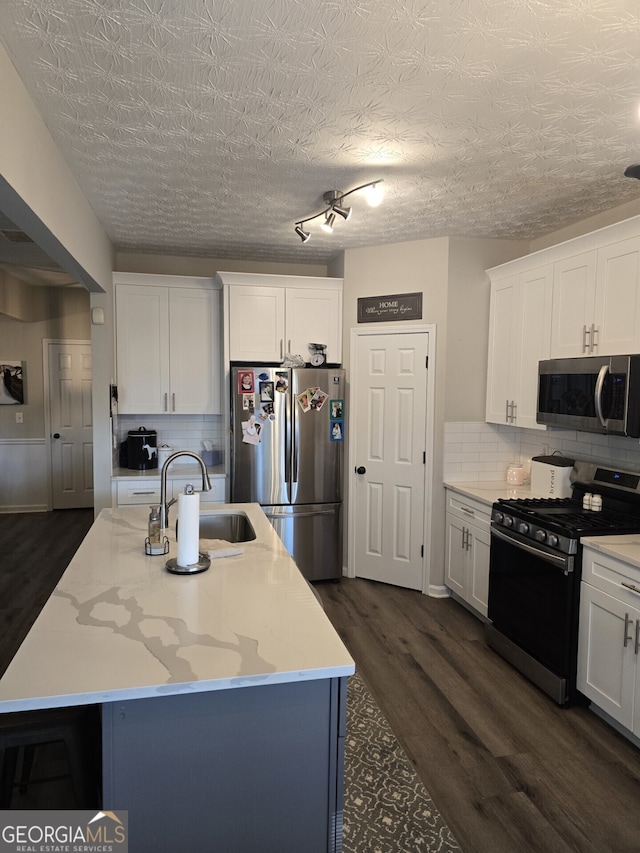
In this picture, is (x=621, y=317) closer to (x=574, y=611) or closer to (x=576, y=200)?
(x=576, y=200)

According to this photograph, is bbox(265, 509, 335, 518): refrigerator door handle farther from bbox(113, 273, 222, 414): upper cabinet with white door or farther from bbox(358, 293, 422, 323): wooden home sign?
bbox(358, 293, 422, 323): wooden home sign

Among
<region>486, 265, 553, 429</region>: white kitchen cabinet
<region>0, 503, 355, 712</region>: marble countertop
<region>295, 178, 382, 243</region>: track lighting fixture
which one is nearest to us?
<region>0, 503, 355, 712</region>: marble countertop

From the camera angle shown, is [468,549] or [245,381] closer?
[468,549]

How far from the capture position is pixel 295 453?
4.17 metres

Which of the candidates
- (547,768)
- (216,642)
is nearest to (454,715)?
(547,768)

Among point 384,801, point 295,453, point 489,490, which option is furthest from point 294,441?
point 384,801

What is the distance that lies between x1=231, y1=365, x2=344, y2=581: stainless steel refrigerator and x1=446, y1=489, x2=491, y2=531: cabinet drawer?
88 centimetres

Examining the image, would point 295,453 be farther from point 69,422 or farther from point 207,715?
point 69,422

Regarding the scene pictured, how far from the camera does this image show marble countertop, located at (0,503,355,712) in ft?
4.18

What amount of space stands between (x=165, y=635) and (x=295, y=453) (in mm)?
2700

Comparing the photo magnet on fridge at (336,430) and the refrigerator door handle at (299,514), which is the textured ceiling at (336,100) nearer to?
the photo magnet on fridge at (336,430)

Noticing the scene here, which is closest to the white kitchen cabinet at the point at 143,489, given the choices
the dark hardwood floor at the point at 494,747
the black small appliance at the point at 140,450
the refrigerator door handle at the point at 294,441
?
the black small appliance at the point at 140,450

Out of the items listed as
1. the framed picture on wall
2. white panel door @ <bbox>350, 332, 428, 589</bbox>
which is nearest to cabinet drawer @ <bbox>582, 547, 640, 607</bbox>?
white panel door @ <bbox>350, 332, 428, 589</bbox>

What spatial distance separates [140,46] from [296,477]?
2.97 metres
